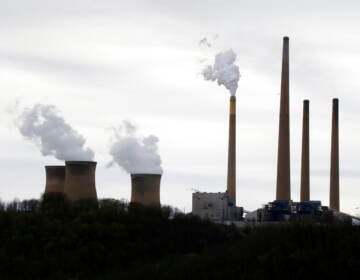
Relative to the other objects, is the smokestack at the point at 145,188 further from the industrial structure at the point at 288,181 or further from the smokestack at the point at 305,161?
the smokestack at the point at 305,161

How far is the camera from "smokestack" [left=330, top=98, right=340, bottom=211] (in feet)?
284

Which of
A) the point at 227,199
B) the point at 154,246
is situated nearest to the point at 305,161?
the point at 227,199

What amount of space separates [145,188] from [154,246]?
19001mm

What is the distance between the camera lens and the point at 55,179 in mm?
70062

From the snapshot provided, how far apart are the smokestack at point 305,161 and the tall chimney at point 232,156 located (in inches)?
280

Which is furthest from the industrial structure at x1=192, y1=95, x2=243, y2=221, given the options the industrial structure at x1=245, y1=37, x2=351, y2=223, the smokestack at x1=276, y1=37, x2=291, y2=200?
the smokestack at x1=276, y1=37, x2=291, y2=200

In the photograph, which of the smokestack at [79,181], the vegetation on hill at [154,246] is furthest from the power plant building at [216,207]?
the vegetation on hill at [154,246]

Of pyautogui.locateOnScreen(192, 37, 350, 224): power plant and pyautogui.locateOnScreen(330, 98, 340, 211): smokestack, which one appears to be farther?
pyautogui.locateOnScreen(330, 98, 340, 211): smokestack

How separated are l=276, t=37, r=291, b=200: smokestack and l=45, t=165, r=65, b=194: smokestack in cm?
2174

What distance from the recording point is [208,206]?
8506cm

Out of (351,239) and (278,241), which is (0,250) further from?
(351,239)

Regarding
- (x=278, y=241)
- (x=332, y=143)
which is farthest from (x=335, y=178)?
(x=278, y=241)

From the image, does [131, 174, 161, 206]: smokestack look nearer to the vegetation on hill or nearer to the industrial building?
the vegetation on hill

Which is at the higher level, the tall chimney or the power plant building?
the tall chimney
